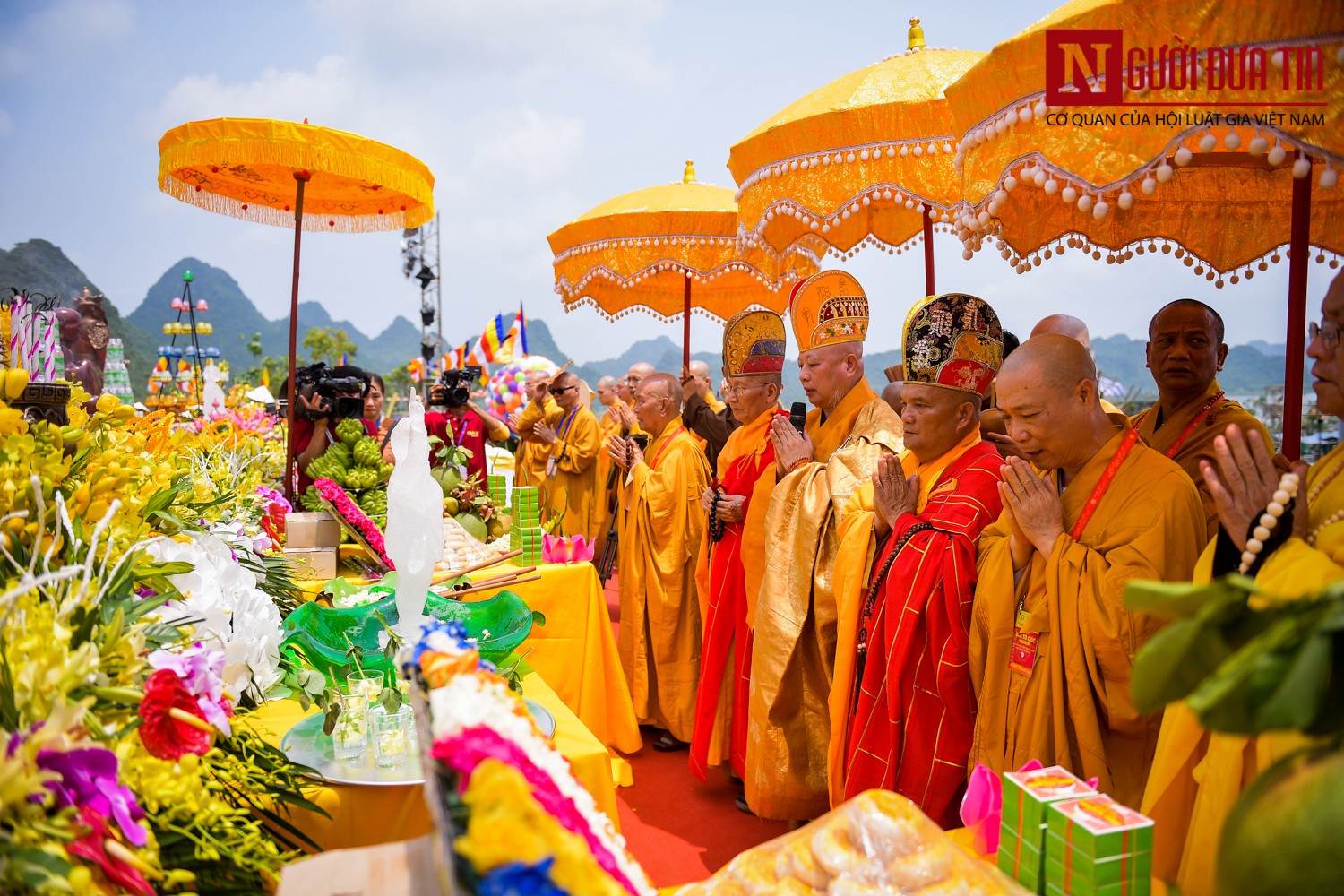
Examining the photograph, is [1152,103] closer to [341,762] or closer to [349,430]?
[341,762]

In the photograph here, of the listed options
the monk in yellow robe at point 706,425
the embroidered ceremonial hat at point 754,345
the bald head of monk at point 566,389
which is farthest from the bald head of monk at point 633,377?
the embroidered ceremonial hat at point 754,345

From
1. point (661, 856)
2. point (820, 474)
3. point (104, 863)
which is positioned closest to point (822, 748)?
point (661, 856)

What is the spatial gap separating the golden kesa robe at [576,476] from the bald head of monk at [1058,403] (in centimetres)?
515

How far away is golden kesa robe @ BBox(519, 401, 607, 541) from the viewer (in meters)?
7.32

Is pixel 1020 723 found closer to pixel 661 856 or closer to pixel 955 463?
pixel 955 463

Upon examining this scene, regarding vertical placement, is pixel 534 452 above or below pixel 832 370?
below

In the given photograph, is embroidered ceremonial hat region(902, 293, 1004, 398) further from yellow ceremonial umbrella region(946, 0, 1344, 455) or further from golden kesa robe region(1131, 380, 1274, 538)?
golden kesa robe region(1131, 380, 1274, 538)

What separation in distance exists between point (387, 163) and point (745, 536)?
8.54ft

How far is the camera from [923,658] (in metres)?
2.75

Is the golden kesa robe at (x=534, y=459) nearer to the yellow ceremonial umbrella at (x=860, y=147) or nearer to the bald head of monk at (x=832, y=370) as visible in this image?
the yellow ceremonial umbrella at (x=860, y=147)

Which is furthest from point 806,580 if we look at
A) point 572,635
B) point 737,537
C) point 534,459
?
point 534,459

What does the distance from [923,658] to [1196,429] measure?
1.44 meters

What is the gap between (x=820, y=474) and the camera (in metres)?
3.52

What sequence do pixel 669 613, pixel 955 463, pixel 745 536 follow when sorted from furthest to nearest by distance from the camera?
pixel 669 613 < pixel 745 536 < pixel 955 463
